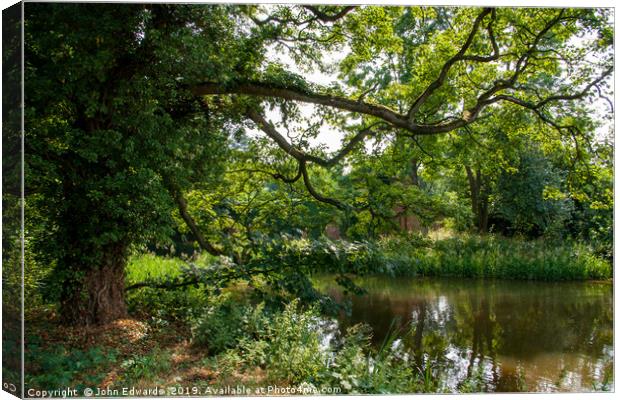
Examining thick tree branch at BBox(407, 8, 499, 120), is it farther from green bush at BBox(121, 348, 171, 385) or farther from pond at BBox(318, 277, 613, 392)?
green bush at BBox(121, 348, 171, 385)

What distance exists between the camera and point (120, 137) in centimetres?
448

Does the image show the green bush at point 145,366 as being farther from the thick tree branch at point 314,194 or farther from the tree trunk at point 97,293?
the thick tree branch at point 314,194

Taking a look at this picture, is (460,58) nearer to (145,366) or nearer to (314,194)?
(314,194)

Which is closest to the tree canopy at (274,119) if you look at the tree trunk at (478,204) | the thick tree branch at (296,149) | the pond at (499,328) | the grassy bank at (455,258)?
the thick tree branch at (296,149)

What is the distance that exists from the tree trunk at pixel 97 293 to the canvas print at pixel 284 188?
2 centimetres

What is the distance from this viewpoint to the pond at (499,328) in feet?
16.9

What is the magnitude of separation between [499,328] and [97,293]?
5210 millimetres

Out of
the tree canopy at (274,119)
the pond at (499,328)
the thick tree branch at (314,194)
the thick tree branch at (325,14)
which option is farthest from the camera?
the thick tree branch at (314,194)

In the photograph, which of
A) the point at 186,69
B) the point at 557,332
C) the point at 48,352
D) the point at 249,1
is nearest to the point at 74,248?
the point at 48,352

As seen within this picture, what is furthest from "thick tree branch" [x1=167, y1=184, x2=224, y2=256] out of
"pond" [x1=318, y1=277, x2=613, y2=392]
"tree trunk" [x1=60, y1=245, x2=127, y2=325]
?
"pond" [x1=318, y1=277, x2=613, y2=392]

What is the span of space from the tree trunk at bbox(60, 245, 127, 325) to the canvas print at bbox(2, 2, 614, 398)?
0.07 ft

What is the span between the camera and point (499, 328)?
6.96 meters

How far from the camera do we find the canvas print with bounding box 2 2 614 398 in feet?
13.8

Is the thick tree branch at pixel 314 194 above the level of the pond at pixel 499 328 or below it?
above
